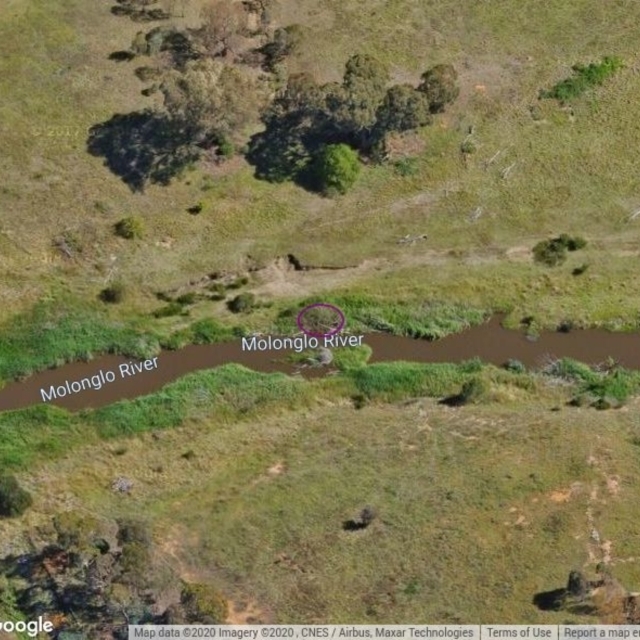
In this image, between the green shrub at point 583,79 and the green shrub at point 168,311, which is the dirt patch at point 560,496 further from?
the green shrub at point 583,79

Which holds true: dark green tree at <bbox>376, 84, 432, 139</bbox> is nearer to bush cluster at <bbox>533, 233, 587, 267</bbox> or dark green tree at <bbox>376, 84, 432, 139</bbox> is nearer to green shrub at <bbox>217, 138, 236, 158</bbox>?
green shrub at <bbox>217, 138, 236, 158</bbox>

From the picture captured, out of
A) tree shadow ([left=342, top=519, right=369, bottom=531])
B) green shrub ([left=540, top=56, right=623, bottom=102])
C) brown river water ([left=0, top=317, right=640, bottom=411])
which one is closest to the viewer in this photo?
tree shadow ([left=342, top=519, right=369, bottom=531])

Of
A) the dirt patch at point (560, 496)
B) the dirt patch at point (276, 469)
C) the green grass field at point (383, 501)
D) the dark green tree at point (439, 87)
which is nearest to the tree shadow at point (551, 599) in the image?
the green grass field at point (383, 501)

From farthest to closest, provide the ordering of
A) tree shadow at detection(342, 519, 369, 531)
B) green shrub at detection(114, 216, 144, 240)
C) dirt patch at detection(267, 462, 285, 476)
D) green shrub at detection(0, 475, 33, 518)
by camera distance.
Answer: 1. green shrub at detection(114, 216, 144, 240)
2. dirt patch at detection(267, 462, 285, 476)
3. tree shadow at detection(342, 519, 369, 531)
4. green shrub at detection(0, 475, 33, 518)

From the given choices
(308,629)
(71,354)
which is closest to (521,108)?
(71,354)

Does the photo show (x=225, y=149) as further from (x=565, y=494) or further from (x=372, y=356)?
(x=565, y=494)

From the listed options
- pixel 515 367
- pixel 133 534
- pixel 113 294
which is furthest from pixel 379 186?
pixel 133 534

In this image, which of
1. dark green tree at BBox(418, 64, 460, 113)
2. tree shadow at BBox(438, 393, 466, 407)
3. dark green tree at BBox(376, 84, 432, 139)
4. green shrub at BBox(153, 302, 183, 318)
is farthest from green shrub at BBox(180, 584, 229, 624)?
dark green tree at BBox(418, 64, 460, 113)
